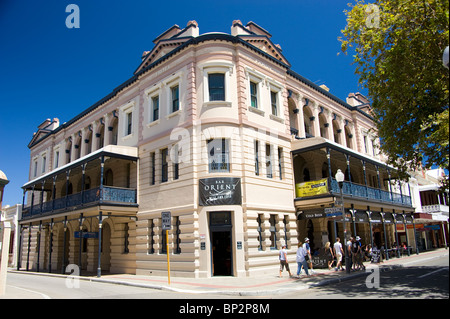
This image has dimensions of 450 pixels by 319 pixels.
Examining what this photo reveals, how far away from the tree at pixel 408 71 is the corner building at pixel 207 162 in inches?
115

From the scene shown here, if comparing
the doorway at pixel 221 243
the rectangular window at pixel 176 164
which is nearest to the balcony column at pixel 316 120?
the rectangular window at pixel 176 164

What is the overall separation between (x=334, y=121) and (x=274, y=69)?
9.64 m

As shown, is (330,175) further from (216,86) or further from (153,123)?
(153,123)

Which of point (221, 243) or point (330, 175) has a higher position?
point (330, 175)

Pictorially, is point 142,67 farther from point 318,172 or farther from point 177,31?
point 318,172

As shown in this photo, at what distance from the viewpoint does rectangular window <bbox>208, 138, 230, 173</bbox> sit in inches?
730

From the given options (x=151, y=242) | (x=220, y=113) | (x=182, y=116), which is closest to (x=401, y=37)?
(x=220, y=113)

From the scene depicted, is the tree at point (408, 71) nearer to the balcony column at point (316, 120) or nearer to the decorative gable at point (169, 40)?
the decorative gable at point (169, 40)

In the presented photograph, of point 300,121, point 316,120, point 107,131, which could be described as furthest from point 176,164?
point 316,120

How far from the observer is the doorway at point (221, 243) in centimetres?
1767

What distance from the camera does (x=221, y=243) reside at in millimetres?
18188

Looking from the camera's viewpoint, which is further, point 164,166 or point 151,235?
point 164,166

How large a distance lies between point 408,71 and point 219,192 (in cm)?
989

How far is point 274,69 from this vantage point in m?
22.7
